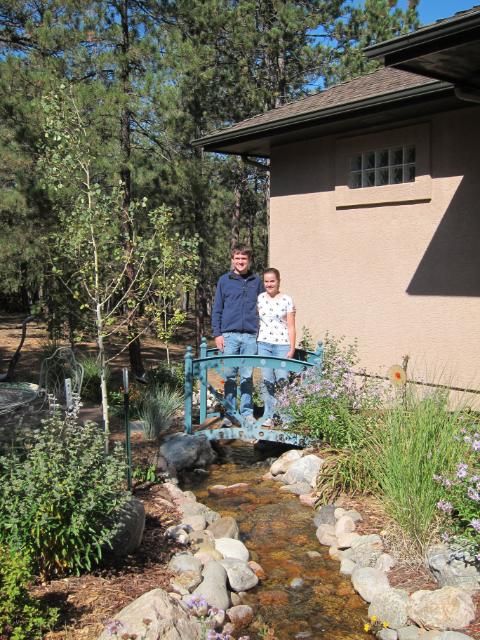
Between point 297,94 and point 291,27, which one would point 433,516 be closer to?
point 291,27

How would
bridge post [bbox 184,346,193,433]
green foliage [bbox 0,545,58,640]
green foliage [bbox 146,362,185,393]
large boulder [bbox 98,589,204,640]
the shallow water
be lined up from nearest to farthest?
1. green foliage [bbox 0,545,58,640]
2. large boulder [bbox 98,589,204,640]
3. the shallow water
4. bridge post [bbox 184,346,193,433]
5. green foliage [bbox 146,362,185,393]

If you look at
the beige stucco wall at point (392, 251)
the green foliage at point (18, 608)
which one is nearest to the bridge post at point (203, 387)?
the beige stucco wall at point (392, 251)

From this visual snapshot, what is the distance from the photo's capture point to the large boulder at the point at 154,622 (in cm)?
314

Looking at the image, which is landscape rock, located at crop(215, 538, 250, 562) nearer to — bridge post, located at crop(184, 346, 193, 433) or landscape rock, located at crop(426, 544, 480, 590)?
landscape rock, located at crop(426, 544, 480, 590)

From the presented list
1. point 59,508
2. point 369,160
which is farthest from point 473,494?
point 369,160

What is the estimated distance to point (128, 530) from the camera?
4137mm

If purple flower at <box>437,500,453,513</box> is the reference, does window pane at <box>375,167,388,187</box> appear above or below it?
above

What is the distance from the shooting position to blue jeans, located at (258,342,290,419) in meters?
6.64

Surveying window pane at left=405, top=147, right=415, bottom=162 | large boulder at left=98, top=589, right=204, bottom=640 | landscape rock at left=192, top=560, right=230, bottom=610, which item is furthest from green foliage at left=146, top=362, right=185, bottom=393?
large boulder at left=98, top=589, right=204, bottom=640

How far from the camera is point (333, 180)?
8.68 m

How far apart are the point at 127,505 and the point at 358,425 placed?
2.15m

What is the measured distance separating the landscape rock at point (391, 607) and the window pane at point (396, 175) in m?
5.13

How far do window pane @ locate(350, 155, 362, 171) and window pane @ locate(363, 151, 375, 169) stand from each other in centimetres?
9

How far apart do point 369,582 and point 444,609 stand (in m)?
0.60
